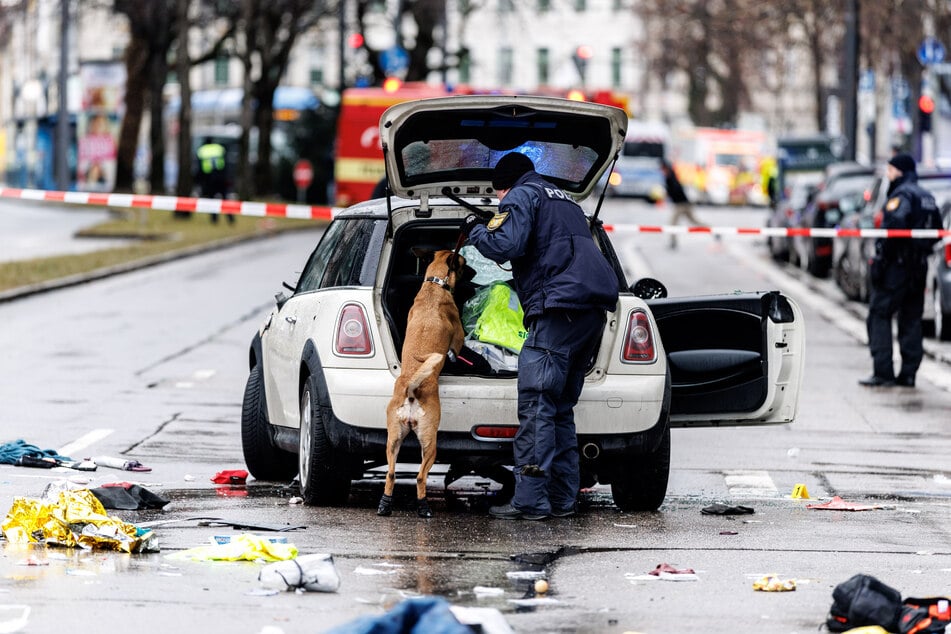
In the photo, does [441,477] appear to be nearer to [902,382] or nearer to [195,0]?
[902,382]

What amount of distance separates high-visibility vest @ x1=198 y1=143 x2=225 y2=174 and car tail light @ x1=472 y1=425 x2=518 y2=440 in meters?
35.5

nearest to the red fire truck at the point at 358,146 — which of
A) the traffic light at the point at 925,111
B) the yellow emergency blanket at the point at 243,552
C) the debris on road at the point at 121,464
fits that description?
the traffic light at the point at 925,111

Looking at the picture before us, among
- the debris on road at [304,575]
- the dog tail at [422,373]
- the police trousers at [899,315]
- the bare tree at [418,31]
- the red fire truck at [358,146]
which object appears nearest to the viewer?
the debris on road at [304,575]

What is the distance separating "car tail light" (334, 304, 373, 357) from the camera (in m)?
8.74

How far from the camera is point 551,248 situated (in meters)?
8.60

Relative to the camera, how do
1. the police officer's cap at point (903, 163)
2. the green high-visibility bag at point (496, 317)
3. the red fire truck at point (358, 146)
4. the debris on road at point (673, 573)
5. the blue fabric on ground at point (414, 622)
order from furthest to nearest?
the red fire truck at point (358, 146)
the police officer's cap at point (903, 163)
the green high-visibility bag at point (496, 317)
the debris on road at point (673, 573)
the blue fabric on ground at point (414, 622)

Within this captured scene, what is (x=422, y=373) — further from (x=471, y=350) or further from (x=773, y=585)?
(x=773, y=585)

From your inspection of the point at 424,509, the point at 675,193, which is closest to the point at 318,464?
the point at 424,509

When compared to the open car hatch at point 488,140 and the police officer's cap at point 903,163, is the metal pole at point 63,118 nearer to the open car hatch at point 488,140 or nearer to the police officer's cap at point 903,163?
the police officer's cap at point 903,163

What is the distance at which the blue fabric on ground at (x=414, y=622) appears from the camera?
5.33m

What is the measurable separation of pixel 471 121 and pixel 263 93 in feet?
149

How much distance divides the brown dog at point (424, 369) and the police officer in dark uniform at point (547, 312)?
0.95 feet

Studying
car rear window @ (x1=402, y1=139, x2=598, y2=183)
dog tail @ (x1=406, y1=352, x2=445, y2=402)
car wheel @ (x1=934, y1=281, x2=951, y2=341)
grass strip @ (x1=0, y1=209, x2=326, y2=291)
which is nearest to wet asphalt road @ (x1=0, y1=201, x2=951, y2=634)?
dog tail @ (x1=406, y1=352, x2=445, y2=402)

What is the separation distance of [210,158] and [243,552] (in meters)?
36.7
